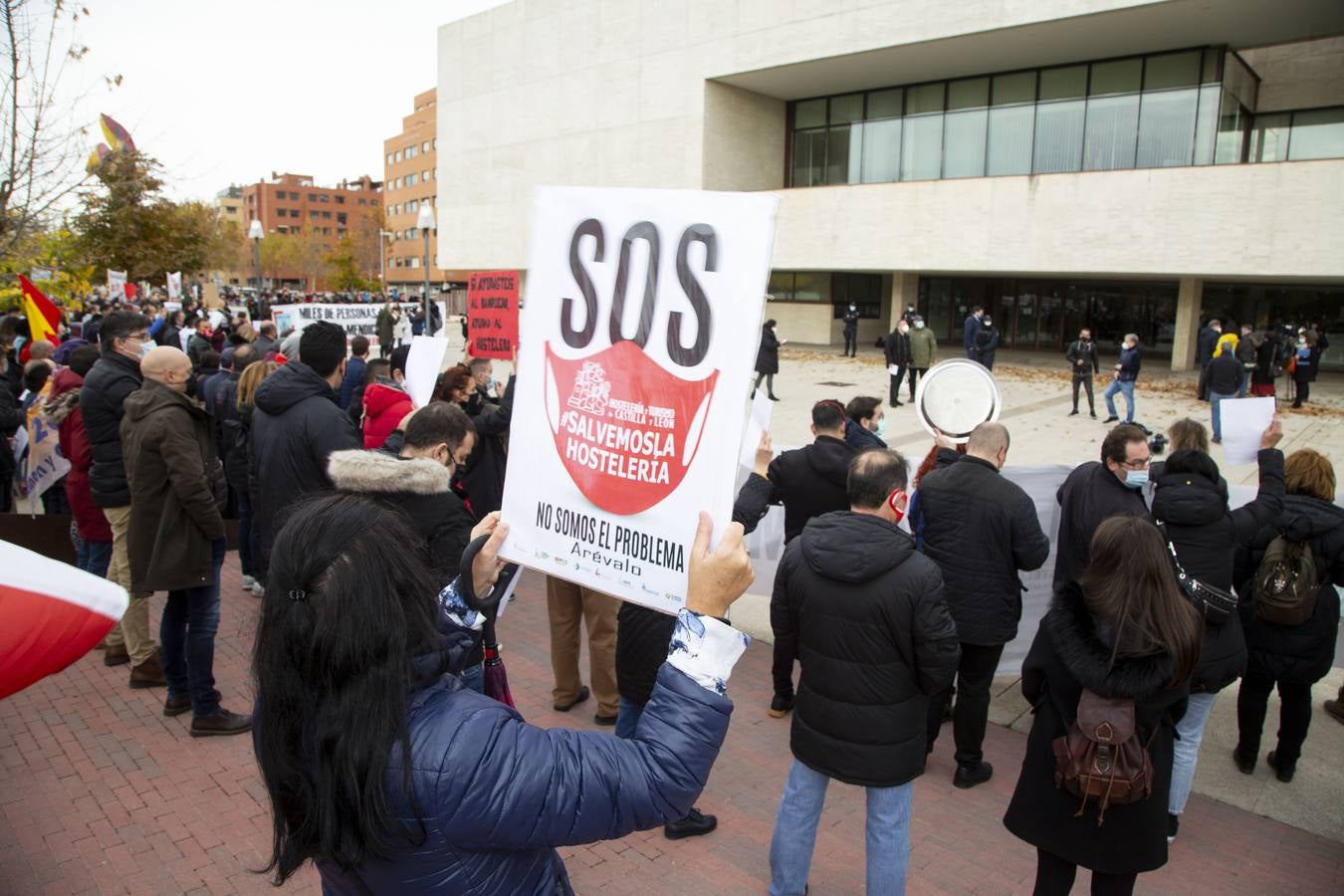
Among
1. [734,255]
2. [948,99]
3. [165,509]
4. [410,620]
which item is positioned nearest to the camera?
[410,620]

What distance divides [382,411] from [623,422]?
4.34m

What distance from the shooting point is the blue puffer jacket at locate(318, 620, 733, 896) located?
58.2 inches

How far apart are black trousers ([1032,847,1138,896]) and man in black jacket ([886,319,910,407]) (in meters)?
15.7

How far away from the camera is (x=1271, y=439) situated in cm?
481

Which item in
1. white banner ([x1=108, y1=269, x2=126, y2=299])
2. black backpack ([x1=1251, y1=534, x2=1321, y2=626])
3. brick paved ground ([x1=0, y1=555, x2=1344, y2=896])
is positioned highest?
white banner ([x1=108, y1=269, x2=126, y2=299])

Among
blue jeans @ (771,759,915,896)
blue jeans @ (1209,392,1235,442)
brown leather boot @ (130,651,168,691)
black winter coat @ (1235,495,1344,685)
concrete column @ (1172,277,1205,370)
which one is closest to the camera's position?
blue jeans @ (771,759,915,896)

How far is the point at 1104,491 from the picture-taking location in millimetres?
4547

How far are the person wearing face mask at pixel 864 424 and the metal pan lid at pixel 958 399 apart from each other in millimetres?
326

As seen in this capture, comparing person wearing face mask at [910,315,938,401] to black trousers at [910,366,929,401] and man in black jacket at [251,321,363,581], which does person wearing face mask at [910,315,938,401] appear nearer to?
black trousers at [910,366,929,401]

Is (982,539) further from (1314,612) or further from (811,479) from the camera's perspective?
(1314,612)

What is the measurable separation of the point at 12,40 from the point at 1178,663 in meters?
9.11

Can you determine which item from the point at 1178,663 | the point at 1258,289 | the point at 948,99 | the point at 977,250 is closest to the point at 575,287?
the point at 1178,663

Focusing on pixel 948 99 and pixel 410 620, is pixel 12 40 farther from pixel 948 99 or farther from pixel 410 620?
pixel 948 99

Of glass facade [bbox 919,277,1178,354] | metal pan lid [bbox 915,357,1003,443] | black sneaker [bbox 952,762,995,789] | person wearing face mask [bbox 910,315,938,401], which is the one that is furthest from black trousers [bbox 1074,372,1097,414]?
glass facade [bbox 919,277,1178,354]
